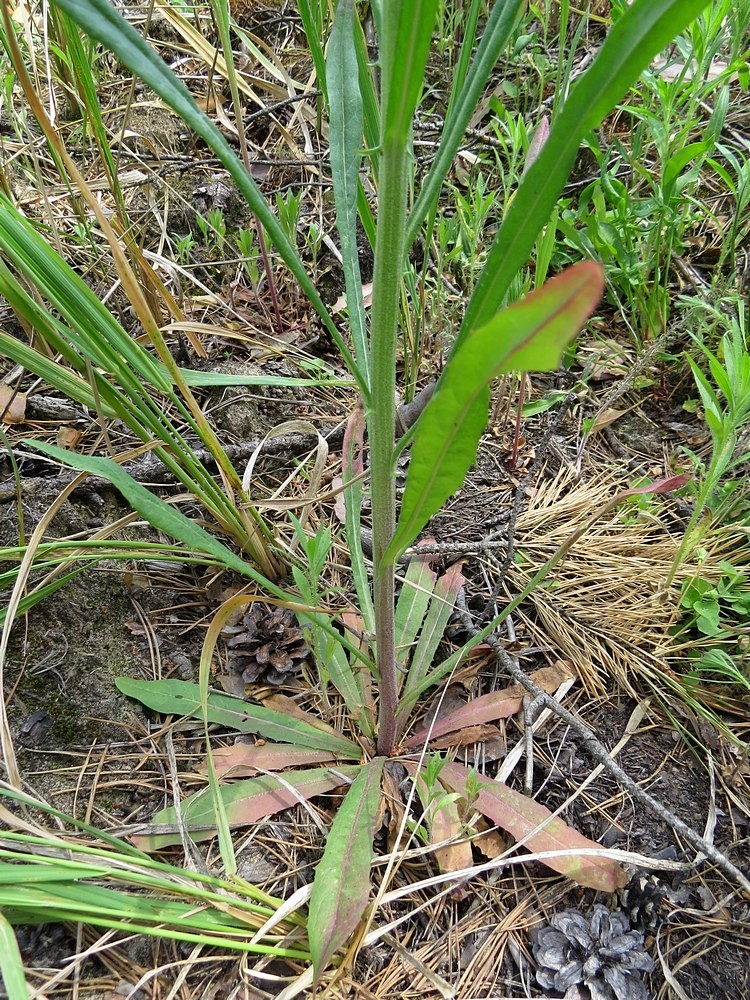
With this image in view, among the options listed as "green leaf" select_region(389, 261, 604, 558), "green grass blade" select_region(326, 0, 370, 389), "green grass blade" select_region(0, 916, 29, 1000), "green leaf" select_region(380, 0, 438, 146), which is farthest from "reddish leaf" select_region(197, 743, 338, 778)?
"green leaf" select_region(380, 0, 438, 146)

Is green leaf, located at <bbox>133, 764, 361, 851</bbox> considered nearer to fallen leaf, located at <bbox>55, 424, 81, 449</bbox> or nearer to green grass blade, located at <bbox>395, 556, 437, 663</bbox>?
green grass blade, located at <bbox>395, 556, 437, 663</bbox>

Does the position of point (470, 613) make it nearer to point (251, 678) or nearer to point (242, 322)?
point (251, 678)

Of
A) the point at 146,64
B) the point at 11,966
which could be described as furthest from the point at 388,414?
the point at 11,966

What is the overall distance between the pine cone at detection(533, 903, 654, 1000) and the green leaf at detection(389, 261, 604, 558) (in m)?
0.67

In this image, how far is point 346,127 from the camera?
88 cm

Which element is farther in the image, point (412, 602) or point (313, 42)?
point (412, 602)

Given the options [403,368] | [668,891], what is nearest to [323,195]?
[403,368]

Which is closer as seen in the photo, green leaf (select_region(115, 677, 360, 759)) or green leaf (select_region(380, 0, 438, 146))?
green leaf (select_region(380, 0, 438, 146))

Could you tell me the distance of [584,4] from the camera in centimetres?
201

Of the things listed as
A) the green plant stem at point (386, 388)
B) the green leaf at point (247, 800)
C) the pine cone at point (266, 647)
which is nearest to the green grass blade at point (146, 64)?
the green plant stem at point (386, 388)

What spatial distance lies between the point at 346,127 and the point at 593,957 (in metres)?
1.24

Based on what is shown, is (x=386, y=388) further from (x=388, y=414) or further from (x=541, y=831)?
(x=541, y=831)

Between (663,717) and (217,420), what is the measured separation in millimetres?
1153

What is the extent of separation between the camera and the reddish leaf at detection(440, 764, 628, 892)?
936mm
